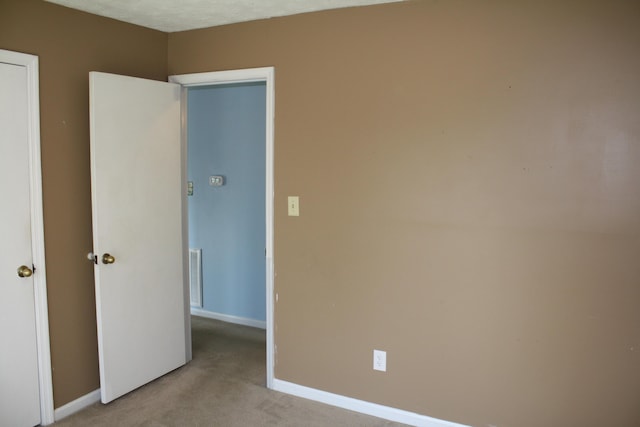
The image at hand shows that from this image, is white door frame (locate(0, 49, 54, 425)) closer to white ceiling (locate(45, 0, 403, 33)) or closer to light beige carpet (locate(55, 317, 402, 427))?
light beige carpet (locate(55, 317, 402, 427))

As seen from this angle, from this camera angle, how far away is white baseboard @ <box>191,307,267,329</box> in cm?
404

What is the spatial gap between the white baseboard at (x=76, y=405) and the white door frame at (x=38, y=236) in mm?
44

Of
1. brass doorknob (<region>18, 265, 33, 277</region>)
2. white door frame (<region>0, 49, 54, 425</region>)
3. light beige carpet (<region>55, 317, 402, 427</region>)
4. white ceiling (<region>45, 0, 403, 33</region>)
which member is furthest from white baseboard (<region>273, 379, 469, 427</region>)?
white ceiling (<region>45, 0, 403, 33</region>)

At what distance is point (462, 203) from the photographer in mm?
2316

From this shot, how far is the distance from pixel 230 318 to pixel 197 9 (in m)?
2.75

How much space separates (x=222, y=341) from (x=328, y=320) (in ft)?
4.61

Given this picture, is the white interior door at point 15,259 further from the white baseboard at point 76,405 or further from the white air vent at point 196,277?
the white air vent at point 196,277

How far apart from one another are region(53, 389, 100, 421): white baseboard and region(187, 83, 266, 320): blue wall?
155 centimetres

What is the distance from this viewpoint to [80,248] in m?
2.62

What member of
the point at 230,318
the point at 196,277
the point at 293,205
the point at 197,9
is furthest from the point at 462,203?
the point at 196,277

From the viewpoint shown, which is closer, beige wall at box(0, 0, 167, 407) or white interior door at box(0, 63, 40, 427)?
white interior door at box(0, 63, 40, 427)

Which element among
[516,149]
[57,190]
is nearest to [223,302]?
[57,190]

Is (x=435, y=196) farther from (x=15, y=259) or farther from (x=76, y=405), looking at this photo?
(x=76, y=405)

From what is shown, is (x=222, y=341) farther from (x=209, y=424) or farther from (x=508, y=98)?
(x=508, y=98)
